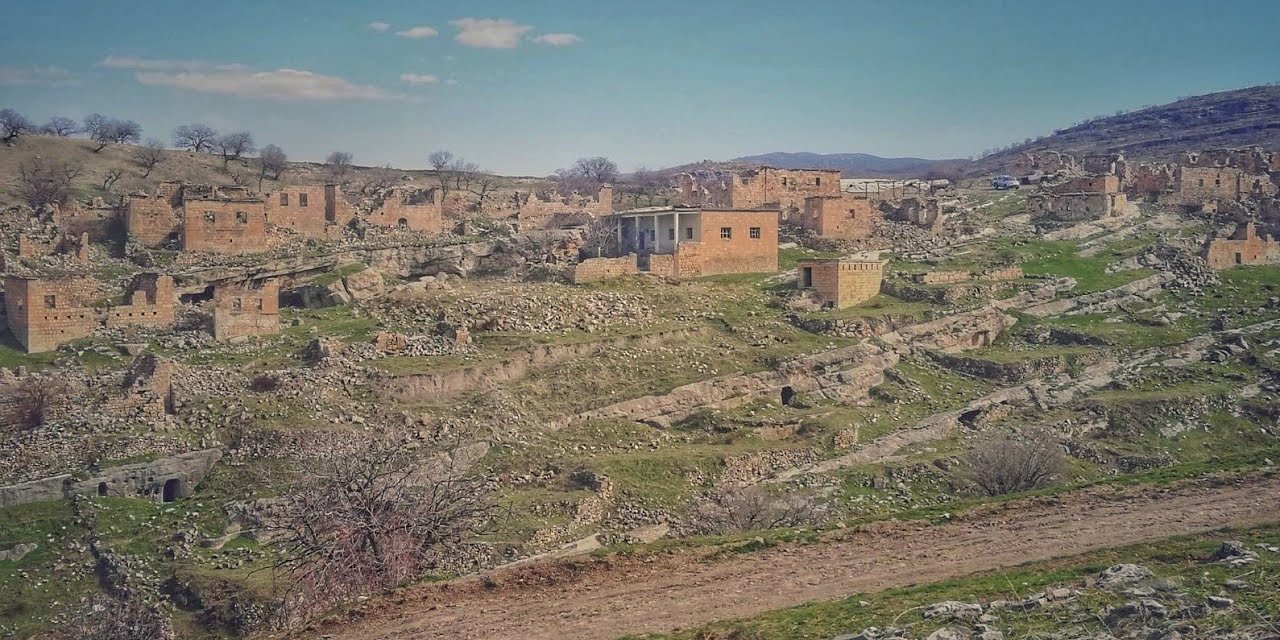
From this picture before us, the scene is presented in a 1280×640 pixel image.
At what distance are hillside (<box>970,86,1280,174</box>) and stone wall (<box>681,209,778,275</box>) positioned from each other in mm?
49629

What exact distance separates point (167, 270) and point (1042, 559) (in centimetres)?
2957

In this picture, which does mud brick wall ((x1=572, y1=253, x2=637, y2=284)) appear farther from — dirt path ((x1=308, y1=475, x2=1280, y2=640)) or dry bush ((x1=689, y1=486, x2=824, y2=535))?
dirt path ((x1=308, y1=475, x2=1280, y2=640))

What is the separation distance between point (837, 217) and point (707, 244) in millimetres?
7212

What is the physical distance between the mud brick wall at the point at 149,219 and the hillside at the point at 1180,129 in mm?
63870

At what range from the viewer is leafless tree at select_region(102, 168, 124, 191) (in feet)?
168

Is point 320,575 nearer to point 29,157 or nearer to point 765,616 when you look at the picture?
point 765,616

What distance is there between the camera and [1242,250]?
161ft

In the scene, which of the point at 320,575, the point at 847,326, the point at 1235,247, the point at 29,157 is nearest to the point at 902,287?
the point at 847,326

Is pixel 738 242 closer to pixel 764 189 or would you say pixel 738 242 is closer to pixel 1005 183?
pixel 764 189

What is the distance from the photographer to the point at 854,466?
31.2 m

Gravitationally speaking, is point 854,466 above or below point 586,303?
below

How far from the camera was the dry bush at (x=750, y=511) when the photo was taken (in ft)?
83.6

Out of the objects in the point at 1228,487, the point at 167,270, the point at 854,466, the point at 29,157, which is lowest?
the point at 854,466

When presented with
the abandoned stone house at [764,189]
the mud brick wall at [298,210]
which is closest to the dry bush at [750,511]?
the mud brick wall at [298,210]
